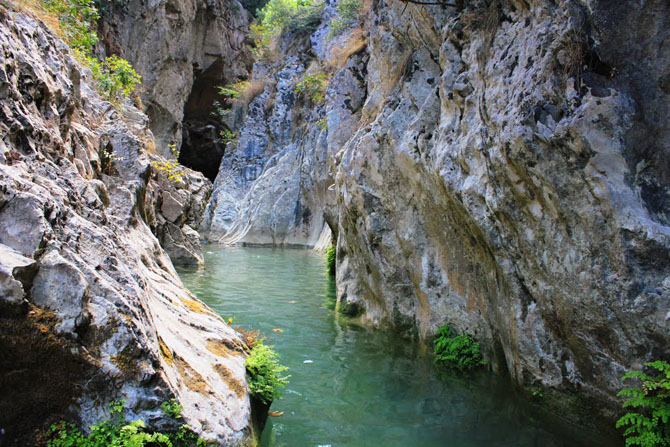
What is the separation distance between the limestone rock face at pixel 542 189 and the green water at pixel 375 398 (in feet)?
1.59

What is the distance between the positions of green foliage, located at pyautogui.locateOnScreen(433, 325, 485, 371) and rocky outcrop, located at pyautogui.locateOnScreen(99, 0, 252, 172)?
2219 centimetres

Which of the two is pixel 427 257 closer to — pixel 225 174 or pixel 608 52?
pixel 608 52

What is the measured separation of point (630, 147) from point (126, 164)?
7.59 metres

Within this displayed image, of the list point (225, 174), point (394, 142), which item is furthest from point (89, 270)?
point (225, 174)

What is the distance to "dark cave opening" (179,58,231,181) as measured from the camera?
36531mm

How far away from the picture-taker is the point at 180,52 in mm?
Result: 30281

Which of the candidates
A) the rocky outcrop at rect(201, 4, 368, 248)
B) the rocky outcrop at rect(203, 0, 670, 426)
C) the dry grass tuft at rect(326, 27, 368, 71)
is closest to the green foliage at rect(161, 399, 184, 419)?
the rocky outcrop at rect(203, 0, 670, 426)

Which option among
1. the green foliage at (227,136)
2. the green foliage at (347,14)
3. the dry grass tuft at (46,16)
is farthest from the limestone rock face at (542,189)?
the green foliage at (227,136)

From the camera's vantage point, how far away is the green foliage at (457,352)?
252 inches

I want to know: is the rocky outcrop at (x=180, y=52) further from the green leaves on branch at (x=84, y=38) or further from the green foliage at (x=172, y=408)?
the green foliage at (x=172, y=408)

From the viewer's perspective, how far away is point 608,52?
425cm

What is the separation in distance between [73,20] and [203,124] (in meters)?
30.5

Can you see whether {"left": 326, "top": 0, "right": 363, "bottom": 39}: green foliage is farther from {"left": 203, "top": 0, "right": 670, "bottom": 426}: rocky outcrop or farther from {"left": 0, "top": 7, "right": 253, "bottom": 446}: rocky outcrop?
{"left": 0, "top": 7, "right": 253, "bottom": 446}: rocky outcrop

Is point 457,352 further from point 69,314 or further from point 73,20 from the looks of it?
point 73,20
